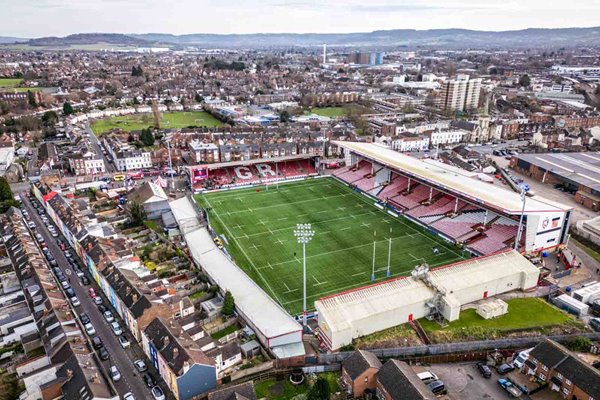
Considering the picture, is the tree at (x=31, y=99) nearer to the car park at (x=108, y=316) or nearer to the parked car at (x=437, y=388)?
the car park at (x=108, y=316)

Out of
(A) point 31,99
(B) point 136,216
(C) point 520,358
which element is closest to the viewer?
(C) point 520,358

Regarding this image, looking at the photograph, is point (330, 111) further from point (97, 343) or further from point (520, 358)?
point (97, 343)

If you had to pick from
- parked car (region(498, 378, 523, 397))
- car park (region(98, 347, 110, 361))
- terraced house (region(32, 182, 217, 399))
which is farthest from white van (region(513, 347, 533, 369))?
car park (region(98, 347, 110, 361))

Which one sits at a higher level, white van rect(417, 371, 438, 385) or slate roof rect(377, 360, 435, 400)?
slate roof rect(377, 360, 435, 400)

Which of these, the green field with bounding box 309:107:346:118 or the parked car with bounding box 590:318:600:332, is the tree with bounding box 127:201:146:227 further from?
the green field with bounding box 309:107:346:118

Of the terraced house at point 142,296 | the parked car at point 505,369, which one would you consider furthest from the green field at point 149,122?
the parked car at point 505,369

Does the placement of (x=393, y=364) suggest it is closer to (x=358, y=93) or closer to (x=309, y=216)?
(x=309, y=216)

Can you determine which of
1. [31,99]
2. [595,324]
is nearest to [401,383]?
[595,324]

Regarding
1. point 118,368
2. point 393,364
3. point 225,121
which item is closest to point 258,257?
point 118,368
